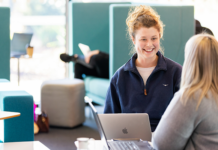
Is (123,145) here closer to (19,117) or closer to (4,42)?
(19,117)

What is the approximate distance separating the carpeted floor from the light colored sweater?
84.6 inches

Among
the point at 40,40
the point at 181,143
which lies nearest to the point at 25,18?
the point at 40,40

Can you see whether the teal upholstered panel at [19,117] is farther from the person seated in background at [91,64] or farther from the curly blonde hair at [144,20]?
the person seated in background at [91,64]

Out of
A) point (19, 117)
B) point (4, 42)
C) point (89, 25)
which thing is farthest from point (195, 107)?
point (89, 25)

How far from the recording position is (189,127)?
1074 millimetres

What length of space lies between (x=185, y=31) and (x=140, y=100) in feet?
7.90

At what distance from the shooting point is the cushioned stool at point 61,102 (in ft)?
12.5

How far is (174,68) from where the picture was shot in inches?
73.2

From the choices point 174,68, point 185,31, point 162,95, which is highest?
point 185,31

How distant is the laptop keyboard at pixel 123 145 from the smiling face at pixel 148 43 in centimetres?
77

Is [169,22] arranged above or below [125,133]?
above

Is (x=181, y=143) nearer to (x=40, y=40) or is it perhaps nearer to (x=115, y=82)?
(x=115, y=82)

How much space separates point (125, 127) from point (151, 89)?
485 mm

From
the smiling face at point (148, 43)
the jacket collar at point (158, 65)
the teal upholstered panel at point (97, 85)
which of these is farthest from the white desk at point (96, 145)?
the teal upholstered panel at point (97, 85)
